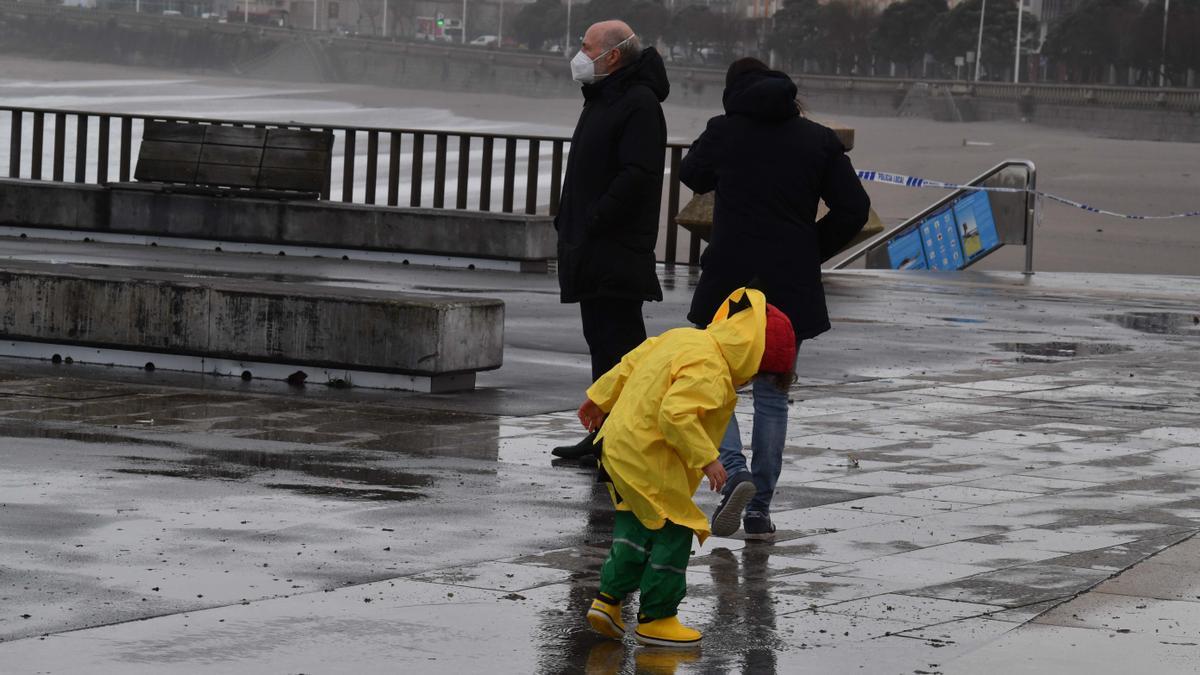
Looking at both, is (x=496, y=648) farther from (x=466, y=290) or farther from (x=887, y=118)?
(x=887, y=118)

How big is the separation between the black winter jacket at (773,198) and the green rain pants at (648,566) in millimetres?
1817

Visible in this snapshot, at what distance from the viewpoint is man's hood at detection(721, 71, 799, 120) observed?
705 cm

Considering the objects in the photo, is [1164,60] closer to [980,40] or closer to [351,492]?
[980,40]

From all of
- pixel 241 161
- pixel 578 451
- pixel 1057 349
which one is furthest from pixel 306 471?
pixel 241 161

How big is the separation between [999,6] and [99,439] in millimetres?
122194

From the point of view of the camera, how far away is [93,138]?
2393 inches

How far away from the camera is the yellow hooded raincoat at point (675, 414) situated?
5.27 meters

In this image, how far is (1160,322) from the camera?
1587 cm

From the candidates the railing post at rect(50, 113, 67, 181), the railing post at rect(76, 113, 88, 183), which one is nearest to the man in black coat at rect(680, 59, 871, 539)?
the railing post at rect(76, 113, 88, 183)

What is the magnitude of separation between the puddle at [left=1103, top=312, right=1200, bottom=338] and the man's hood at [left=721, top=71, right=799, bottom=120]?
8.57 metres

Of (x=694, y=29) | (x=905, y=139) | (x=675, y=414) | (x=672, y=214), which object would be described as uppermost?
(x=694, y=29)

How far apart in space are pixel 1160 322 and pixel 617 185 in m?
9.05

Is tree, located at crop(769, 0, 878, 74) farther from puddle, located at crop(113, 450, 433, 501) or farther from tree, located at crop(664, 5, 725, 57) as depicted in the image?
puddle, located at crop(113, 450, 433, 501)

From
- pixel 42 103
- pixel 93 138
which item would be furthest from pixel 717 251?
pixel 42 103
